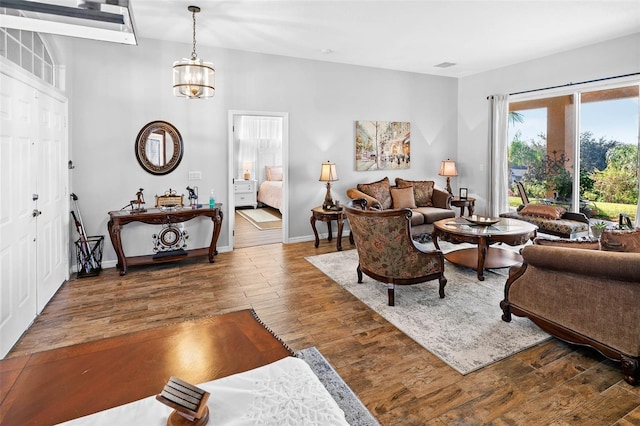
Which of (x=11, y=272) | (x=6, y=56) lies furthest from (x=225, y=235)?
(x=6, y=56)

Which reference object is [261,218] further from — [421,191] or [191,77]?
[191,77]

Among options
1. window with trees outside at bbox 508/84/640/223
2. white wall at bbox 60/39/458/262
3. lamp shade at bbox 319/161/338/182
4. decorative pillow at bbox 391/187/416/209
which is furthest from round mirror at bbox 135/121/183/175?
window with trees outside at bbox 508/84/640/223

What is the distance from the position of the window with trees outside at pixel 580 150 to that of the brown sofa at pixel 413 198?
146 cm

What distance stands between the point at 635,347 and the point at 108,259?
542 cm

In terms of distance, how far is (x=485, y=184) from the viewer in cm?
698

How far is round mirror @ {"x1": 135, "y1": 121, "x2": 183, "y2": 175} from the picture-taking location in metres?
4.91

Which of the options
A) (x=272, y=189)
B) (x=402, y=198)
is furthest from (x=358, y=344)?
(x=272, y=189)

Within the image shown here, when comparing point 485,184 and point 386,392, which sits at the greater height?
point 485,184

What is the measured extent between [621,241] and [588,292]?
0.53m

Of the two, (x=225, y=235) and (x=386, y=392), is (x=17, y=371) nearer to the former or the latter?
(x=386, y=392)

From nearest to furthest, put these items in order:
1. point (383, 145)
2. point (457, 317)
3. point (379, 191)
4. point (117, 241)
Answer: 1. point (457, 317)
2. point (117, 241)
3. point (379, 191)
4. point (383, 145)

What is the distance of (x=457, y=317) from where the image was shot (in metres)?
3.24

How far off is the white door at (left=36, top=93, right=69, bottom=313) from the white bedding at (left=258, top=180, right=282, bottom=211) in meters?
4.95

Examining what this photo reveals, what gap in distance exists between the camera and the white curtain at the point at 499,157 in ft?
21.7
